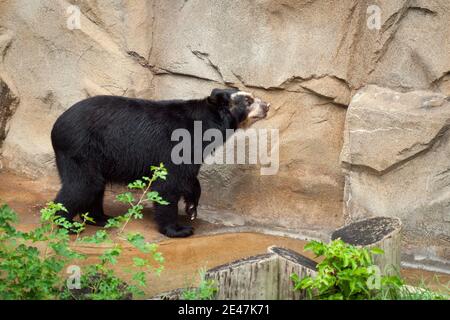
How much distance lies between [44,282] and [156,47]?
4229 mm

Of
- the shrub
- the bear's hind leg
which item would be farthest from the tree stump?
the bear's hind leg

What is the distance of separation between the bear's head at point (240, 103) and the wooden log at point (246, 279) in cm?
304

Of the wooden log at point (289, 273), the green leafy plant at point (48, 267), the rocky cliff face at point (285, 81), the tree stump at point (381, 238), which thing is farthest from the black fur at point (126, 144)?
the wooden log at point (289, 273)

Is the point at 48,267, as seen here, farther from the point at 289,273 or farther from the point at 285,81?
the point at 285,81

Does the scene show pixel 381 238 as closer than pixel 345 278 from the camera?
No

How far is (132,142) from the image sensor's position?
7.08m

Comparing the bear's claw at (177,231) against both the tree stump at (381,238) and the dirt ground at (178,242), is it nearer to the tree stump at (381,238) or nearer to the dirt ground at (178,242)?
the dirt ground at (178,242)

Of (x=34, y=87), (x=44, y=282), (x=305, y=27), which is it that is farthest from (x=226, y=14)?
(x=44, y=282)

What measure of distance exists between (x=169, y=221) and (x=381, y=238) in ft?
9.81

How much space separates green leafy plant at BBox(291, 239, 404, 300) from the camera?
422cm

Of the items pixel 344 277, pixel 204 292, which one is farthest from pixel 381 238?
pixel 204 292

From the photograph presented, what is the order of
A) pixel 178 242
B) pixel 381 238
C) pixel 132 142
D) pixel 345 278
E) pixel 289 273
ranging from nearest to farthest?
pixel 345 278, pixel 289 273, pixel 381 238, pixel 178 242, pixel 132 142

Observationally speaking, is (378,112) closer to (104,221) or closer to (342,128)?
(342,128)

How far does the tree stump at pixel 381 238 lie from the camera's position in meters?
4.59
